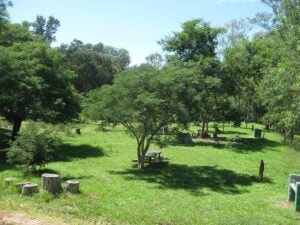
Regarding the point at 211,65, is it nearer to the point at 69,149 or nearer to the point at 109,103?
the point at 69,149

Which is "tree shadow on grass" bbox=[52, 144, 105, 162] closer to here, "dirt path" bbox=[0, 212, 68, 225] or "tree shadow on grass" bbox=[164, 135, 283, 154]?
"tree shadow on grass" bbox=[164, 135, 283, 154]

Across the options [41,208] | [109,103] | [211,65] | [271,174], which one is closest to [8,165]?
[109,103]

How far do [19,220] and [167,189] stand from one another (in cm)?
714

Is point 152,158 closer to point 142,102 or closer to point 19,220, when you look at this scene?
point 142,102

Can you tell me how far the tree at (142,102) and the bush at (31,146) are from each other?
10.6 feet

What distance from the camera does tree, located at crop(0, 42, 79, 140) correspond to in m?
21.3

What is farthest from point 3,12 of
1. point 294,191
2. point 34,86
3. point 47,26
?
point 47,26

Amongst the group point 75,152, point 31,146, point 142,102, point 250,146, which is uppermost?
point 142,102

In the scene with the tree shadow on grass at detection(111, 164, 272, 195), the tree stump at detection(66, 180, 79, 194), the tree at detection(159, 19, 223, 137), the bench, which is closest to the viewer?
the bench

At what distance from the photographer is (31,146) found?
15.2 m

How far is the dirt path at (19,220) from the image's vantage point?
28.3 feet

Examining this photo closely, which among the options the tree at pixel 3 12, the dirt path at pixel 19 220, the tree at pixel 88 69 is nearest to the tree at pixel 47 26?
the tree at pixel 88 69

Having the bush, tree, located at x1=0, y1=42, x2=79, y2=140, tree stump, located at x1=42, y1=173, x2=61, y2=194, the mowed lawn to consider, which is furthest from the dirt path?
tree, located at x1=0, y1=42, x2=79, y2=140

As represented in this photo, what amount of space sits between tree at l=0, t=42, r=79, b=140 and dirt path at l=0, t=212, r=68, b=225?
12.5 meters
